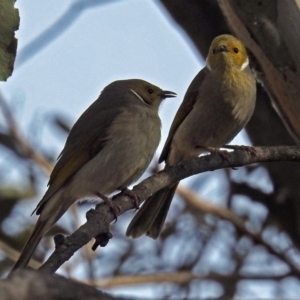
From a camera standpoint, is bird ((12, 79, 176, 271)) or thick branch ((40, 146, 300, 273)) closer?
thick branch ((40, 146, 300, 273))

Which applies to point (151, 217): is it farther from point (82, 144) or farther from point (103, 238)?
point (103, 238)

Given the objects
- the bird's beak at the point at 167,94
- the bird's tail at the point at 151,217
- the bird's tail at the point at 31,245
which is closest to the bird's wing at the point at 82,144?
the bird's tail at the point at 31,245

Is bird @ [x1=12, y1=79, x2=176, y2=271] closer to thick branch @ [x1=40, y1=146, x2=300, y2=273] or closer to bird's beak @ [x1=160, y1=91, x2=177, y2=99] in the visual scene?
bird's beak @ [x1=160, y1=91, x2=177, y2=99]

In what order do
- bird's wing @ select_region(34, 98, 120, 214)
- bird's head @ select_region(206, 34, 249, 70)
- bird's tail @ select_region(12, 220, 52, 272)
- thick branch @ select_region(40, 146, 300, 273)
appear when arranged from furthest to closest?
bird's head @ select_region(206, 34, 249, 70)
bird's wing @ select_region(34, 98, 120, 214)
bird's tail @ select_region(12, 220, 52, 272)
thick branch @ select_region(40, 146, 300, 273)

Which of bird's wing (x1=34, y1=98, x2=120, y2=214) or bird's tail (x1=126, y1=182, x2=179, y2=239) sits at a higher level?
bird's wing (x1=34, y1=98, x2=120, y2=214)

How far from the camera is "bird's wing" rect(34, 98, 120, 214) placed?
158 inches

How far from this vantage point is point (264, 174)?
5344 mm

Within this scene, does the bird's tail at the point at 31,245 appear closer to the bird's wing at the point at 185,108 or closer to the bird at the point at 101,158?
the bird at the point at 101,158

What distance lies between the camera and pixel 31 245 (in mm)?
3613

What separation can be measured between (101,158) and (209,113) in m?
0.83

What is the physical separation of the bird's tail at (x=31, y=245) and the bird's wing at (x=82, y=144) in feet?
0.34

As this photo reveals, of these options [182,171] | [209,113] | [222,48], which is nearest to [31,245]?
[182,171]

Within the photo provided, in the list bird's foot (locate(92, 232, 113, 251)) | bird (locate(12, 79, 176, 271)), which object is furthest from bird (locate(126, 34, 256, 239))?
bird's foot (locate(92, 232, 113, 251))

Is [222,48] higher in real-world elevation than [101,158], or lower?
lower
